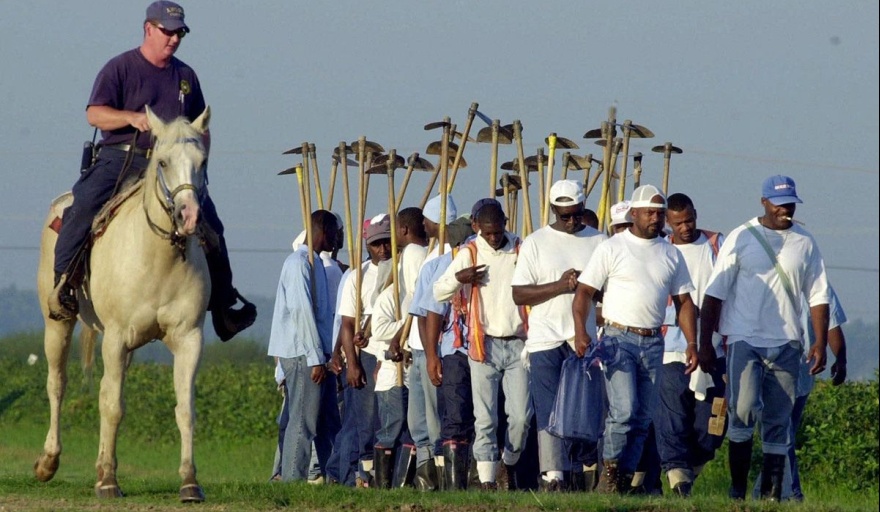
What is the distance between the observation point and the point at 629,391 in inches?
464

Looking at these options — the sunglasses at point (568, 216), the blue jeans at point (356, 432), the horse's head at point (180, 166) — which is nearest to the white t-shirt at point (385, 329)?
the blue jeans at point (356, 432)

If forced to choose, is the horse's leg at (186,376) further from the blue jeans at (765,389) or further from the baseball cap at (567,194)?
the blue jeans at (765,389)

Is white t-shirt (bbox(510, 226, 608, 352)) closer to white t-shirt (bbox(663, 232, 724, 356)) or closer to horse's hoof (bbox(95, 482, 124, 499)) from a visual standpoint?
white t-shirt (bbox(663, 232, 724, 356))

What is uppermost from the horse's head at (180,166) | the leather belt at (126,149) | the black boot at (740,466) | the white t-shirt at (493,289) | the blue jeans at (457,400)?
the leather belt at (126,149)

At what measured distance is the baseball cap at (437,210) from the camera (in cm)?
1477

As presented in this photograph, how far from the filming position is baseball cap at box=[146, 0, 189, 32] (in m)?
11.6

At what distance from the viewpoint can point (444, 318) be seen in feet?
43.8

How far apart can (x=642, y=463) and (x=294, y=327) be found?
3293mm

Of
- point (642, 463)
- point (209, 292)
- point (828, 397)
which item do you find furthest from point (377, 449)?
point (828, 397)

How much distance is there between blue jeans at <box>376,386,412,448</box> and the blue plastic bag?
299 cm

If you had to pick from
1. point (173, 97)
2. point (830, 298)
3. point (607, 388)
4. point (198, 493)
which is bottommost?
point (198, 493)

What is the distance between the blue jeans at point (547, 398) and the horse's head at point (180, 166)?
2.99 m

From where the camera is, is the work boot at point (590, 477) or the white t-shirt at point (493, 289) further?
the work boot at point (590, 477)

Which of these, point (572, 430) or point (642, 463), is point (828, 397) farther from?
point (572, 430)
